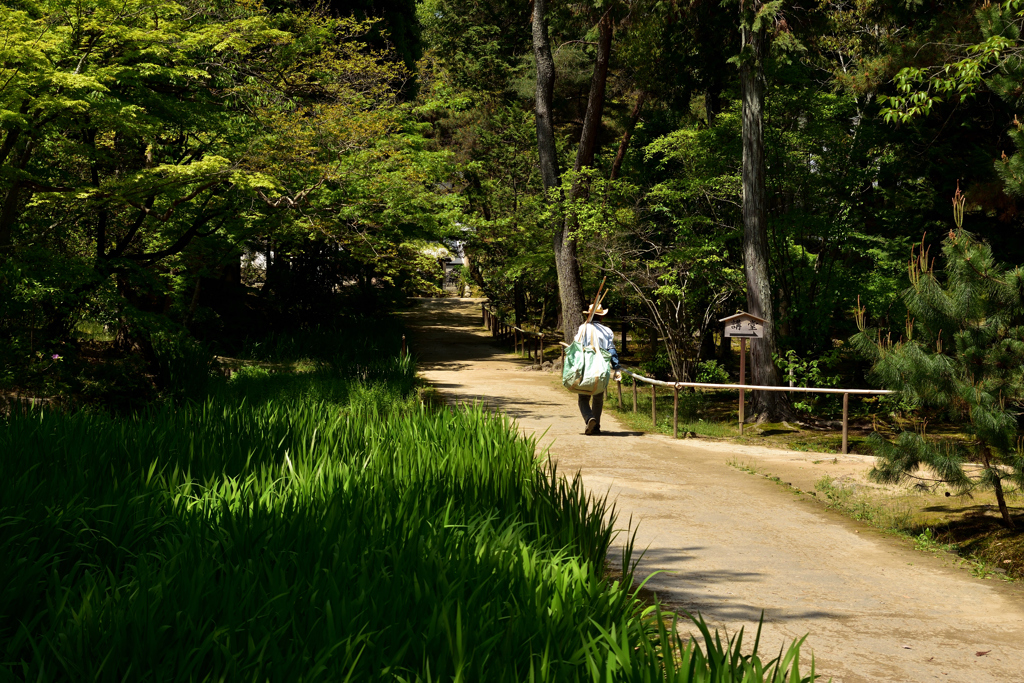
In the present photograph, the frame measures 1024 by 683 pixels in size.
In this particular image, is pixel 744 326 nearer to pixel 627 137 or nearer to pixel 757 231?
pixel 757 231

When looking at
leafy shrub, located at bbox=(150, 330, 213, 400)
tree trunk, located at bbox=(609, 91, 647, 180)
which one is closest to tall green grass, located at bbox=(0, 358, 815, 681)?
leafy shrub, located at bbox=(150, 330, 213, 400)

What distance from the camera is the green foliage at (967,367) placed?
22.2ft

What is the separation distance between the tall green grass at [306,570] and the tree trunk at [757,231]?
10.7 metres

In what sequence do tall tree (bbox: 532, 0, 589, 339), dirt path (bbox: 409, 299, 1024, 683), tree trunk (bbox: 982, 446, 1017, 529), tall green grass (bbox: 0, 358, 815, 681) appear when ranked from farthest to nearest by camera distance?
tall tree (bbox: 532, 0, 589, 339) < tree trunk (bbox: 982, 446, 1017, 529) < dirt path (bbox: 409, 299, 1024, 683) < tall green grass (bbox: 0, 358, 815, 681)

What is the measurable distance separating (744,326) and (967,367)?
23.0 feet

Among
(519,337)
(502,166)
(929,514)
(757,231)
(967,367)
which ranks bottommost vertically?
(929,514)

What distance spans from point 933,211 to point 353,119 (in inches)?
464

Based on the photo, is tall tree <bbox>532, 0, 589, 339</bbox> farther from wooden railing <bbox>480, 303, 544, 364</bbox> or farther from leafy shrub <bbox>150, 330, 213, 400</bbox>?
leafy shrub <bbox>150, 330, 213, 400</bbox>

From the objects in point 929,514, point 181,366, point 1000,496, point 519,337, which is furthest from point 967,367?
point 519,337

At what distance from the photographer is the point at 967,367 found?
695 cm

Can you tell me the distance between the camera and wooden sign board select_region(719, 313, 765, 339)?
13852 millimetres

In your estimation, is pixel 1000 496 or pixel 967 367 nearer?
pixel 967 367

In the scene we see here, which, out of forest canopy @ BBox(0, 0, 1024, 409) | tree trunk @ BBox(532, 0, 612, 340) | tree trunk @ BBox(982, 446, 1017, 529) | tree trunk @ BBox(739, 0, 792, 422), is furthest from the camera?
tree trunk @ BBox(532, 0, 612, 340)

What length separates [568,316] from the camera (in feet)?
68.4
